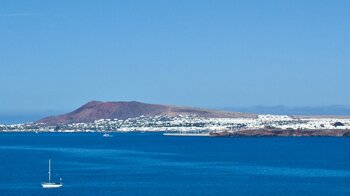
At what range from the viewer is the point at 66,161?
78.4m

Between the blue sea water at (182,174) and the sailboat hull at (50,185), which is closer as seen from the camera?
the blue sea water at (182,174)

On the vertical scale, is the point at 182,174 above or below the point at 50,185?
above

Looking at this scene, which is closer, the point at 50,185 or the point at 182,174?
the point at 50,185

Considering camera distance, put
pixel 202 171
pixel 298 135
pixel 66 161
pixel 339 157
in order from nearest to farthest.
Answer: pixel 202 171, pixel 66 161, pixel 339 157, pixel 298 135

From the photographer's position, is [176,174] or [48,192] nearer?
[48,192]

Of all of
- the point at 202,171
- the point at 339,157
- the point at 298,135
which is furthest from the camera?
the point at 298,135

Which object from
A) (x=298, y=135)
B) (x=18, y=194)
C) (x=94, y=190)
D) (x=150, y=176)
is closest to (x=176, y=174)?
(x=150, y=176)

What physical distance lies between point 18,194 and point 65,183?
6.85 m

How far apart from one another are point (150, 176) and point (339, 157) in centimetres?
3010

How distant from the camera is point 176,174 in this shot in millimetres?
62500

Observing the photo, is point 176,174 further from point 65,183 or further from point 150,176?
point 65,183

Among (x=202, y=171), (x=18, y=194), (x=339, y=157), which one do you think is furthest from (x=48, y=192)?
(x=339, y=157)

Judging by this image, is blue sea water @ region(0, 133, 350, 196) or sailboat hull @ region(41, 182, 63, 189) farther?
sailboat hull @ region(41, 182, 63, 189)

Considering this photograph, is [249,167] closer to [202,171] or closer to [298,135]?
[202,171]
